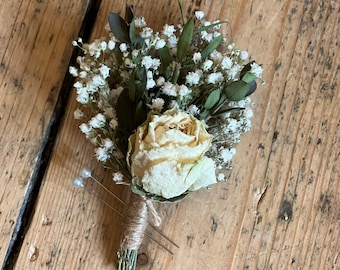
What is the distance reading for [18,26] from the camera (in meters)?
1.09

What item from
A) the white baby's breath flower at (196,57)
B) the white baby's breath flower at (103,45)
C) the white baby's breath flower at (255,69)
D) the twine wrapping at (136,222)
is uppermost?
the white baby's breath flower at (255,69)

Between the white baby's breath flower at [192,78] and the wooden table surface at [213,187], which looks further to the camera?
the wooden table surface at [213,187]

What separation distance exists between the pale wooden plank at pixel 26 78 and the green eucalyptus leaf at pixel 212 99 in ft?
0.88

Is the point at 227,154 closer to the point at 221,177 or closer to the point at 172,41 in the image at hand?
the point at 221,177

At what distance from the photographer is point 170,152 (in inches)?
35.4

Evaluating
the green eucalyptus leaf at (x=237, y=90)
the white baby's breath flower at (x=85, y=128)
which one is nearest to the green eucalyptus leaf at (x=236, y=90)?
the green eucalyptus leaf at (x=237, y=90)

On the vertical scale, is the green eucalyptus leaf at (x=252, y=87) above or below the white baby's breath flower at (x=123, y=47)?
above

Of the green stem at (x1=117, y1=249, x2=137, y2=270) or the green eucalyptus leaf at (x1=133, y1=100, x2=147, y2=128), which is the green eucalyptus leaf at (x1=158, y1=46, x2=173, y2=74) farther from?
the green stem at (x1=117, y1=249, x2=137, y2=270)

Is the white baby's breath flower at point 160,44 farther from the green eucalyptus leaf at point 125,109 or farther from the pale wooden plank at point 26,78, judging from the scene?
the pale wooden plank at point 26,78

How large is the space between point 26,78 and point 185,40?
11.1 inches

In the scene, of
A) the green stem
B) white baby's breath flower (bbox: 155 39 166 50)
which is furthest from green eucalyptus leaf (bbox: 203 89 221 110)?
the green stem

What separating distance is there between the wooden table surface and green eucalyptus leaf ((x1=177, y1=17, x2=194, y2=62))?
0.13 m

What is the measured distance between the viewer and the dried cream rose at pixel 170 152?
2.95 ft

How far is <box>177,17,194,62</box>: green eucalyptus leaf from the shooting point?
3.19ft
